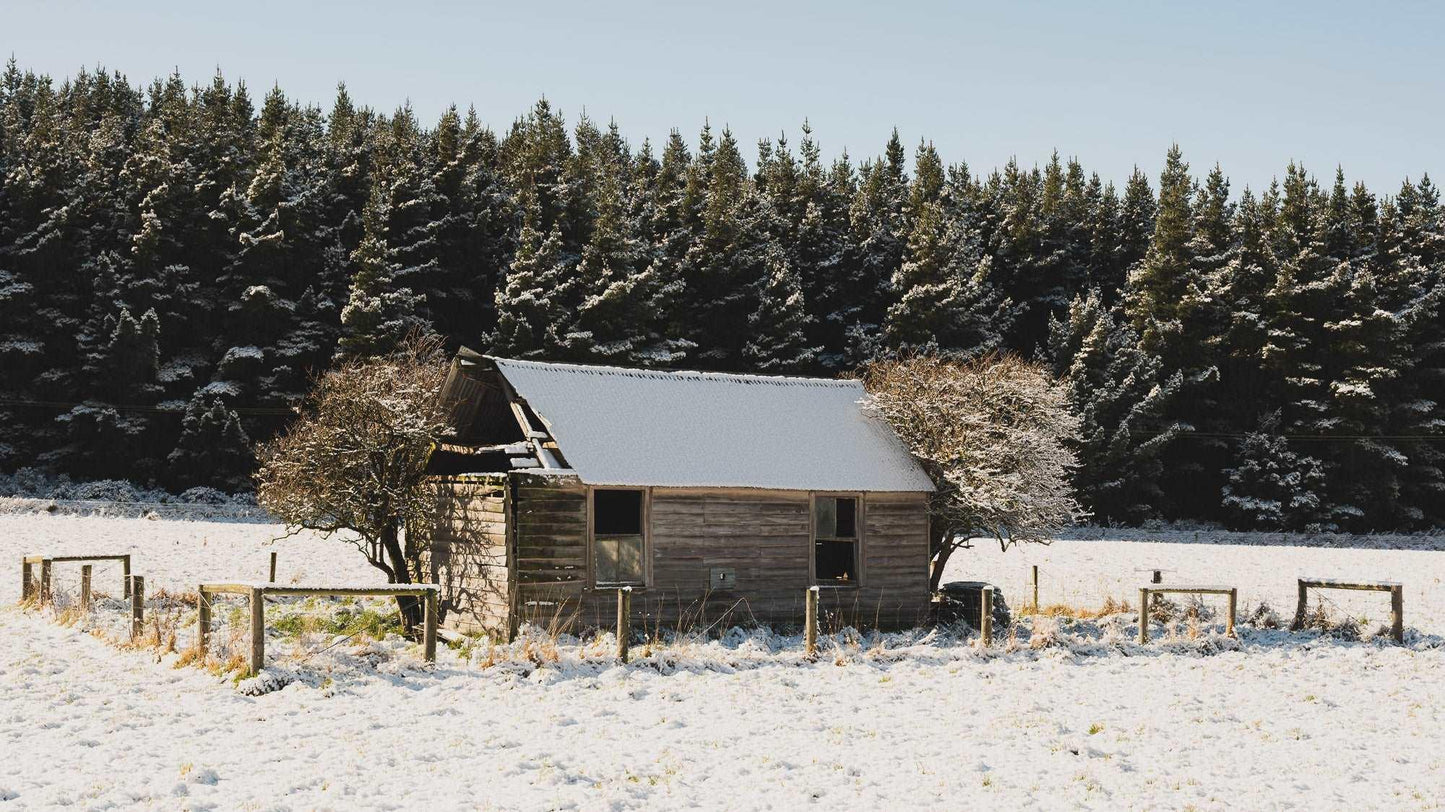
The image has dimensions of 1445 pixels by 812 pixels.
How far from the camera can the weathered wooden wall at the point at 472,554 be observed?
67.9 feet

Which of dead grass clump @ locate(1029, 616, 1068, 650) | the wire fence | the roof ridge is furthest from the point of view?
the wire fence

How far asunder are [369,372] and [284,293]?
135ft

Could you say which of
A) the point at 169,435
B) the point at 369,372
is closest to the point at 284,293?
the point at 169,435

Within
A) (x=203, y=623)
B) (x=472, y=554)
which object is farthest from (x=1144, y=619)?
(x=203, y=623)

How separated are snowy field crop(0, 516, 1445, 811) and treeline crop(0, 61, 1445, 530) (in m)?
35.1

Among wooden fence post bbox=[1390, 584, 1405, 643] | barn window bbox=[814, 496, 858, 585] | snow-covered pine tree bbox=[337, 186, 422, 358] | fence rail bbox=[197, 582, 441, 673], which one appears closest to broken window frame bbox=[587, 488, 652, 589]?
barn window bbox=[814, 496, 858, 585]

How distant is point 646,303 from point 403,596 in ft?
111

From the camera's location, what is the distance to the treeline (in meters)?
56.5

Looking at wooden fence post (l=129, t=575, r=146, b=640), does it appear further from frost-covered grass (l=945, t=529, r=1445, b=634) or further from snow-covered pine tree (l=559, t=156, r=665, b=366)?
snow-covered pine tree (l=559, t=156, r=665, b=366)

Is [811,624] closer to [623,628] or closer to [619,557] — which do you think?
[623,628]

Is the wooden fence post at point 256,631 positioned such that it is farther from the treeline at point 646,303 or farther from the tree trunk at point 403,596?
the treeline at point 646,303

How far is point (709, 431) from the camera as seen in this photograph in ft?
76.6

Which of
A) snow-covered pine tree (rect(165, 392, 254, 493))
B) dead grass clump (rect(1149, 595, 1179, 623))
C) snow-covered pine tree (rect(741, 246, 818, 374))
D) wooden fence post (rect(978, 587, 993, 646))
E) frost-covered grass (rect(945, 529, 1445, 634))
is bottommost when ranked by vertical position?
frost-covered grass (rect(945, 529, 1445, 634))

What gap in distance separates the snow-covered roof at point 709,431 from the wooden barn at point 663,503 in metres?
0.04
